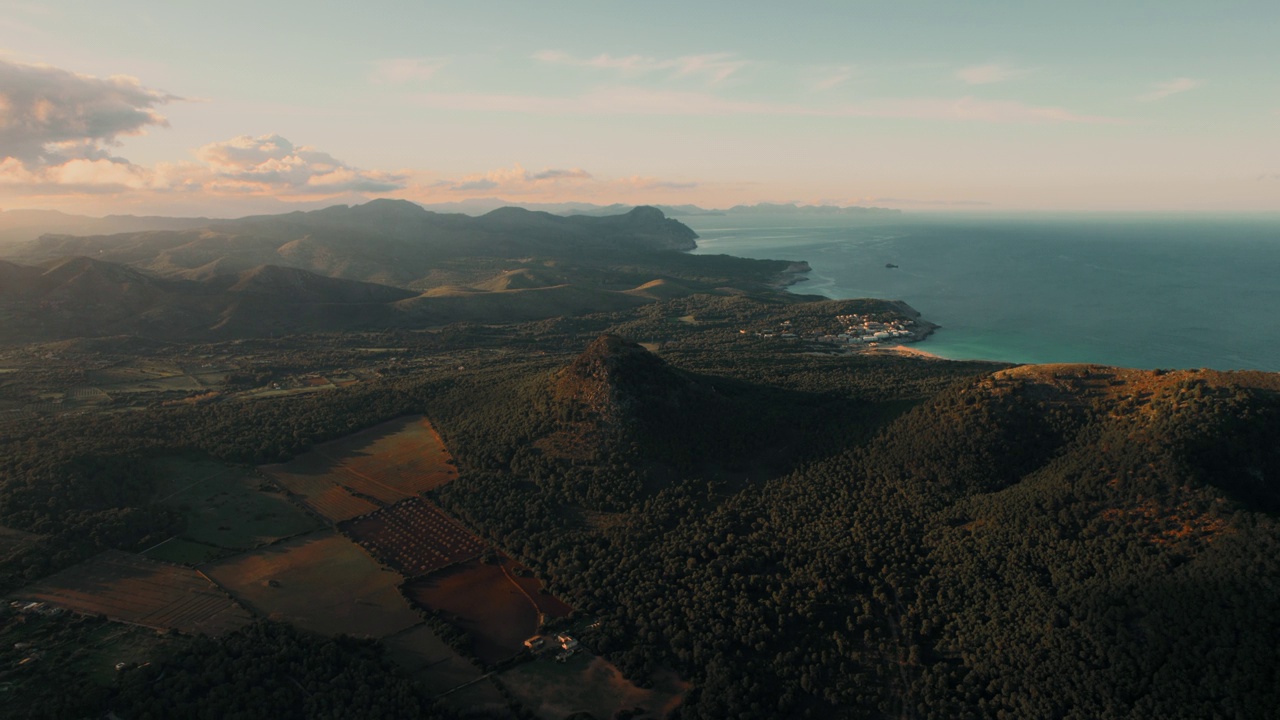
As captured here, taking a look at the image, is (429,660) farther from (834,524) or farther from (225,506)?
(834,524)

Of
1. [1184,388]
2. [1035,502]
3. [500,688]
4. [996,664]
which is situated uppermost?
[1184,388]

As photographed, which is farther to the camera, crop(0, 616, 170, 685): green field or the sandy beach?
the sandy beach

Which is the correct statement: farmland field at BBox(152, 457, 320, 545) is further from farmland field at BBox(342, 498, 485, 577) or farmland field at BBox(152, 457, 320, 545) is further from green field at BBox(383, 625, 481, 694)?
green field at BBox(383, 625, 481, 694)

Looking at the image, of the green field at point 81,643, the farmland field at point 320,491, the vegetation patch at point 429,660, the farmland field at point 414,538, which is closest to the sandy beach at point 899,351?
the farmland field at point 414,538

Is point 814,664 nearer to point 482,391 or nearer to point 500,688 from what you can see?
point 500,688

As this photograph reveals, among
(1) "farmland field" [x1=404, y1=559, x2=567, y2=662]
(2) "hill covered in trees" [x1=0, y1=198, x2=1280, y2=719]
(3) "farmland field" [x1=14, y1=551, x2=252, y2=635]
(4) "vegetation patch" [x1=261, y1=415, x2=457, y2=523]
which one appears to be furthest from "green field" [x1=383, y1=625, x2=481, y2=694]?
(4) "vegetation patch" [x1=261, y1=415, x2=457, y2=523]

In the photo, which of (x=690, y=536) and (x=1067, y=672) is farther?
(x=690, y=536)

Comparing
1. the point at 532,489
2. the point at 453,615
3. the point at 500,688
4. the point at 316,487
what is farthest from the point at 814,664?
the point at 316,487

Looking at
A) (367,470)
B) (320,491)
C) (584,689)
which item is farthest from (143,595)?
(584,689)
